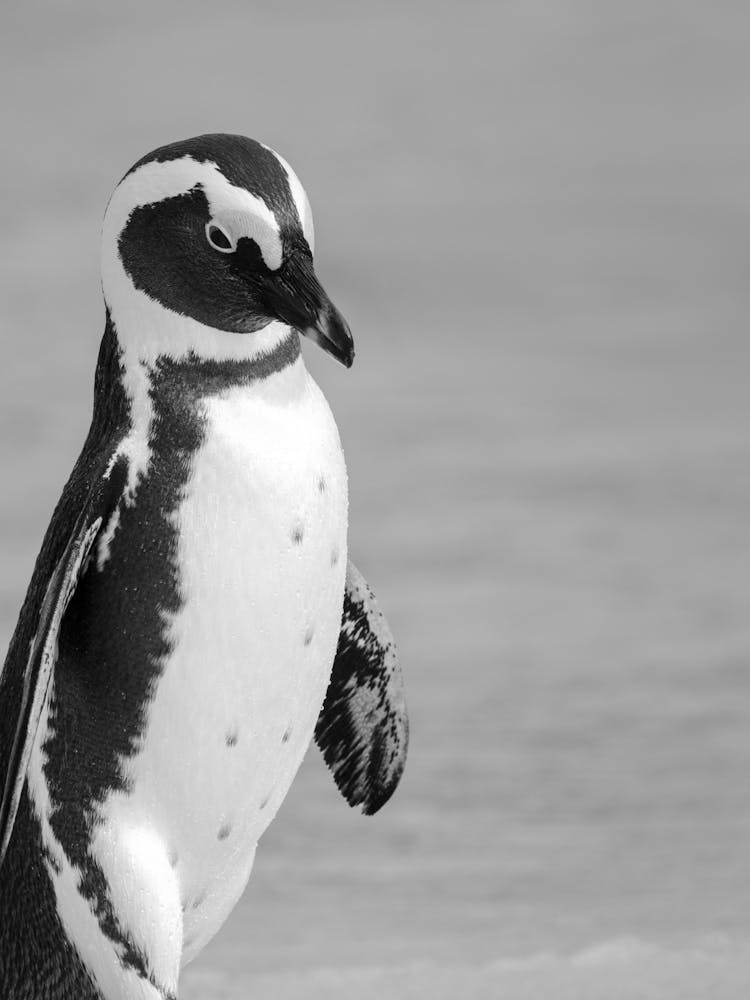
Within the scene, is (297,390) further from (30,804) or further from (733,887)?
(733,887)

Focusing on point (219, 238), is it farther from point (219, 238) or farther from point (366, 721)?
point (366, 721)

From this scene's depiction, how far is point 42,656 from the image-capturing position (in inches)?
83.5

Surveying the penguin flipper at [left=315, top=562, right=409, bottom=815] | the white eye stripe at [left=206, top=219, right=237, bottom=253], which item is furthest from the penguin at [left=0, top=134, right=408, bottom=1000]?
the penguin flipper at [left=315, top=562, right=409, bottom=815]

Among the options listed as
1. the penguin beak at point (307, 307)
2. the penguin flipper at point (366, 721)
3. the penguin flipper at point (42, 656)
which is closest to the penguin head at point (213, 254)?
the penguin beak at point (307, 307)

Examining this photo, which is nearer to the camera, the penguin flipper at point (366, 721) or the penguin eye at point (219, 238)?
the penguin eye at point (219, 238)

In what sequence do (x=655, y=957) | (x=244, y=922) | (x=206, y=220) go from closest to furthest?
(x=206, y=220) → (x=655, y=957) → (x=244, y=922)

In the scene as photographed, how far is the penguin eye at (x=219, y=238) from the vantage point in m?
2.14

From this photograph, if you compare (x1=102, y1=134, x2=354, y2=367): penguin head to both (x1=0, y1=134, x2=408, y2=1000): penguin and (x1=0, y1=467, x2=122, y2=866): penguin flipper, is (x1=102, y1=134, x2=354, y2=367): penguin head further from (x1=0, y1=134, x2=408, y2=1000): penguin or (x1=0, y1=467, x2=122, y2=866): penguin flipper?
(x1=0, y1=467, x2=122, y2=866): penguin flipper

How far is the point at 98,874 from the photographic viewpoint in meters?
2.18

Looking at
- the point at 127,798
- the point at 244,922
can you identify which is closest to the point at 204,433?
the point at 127,798

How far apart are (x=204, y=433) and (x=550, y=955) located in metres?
1.16

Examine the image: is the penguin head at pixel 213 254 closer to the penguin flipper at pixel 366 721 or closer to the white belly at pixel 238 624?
the white belly at pixel 238 624

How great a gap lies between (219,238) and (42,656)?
446 mm

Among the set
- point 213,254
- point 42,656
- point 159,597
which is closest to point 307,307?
point 213,254
